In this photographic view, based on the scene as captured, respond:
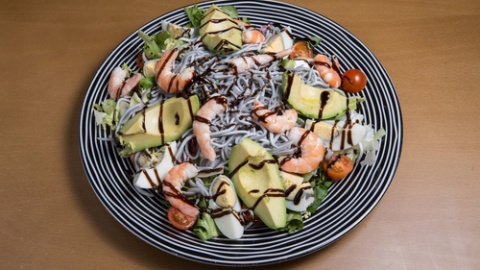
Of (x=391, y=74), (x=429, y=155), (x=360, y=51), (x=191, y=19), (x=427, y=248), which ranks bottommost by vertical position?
(x=427, y=248)

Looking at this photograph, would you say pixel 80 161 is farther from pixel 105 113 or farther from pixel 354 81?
pixel 354 81

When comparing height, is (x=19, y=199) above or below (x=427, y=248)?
above

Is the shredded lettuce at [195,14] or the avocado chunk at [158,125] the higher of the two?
the shredded lettuce at [195,14]

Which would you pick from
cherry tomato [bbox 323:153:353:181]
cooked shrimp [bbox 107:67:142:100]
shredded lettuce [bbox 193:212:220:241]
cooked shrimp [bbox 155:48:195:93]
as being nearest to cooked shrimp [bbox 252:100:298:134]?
cherry tomato [bbox 323:153:353:181]

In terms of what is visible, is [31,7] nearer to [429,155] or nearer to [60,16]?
[60,16]

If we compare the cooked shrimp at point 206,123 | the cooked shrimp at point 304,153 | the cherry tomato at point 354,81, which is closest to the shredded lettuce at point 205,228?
the cooked shrimp at point 206,123

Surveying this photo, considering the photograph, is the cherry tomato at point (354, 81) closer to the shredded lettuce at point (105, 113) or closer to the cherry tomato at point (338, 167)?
the cherry tomato at point (338, 167)

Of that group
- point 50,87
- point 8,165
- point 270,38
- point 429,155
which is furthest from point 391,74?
point 8,165
